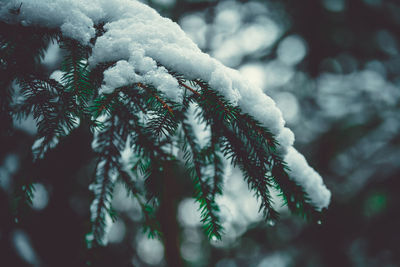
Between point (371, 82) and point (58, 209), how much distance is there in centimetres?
509

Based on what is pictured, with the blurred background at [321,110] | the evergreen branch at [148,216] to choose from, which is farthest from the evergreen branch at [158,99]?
the blurred background at [321,110]

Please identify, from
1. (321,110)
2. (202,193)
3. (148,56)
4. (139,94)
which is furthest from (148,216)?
(321,110)

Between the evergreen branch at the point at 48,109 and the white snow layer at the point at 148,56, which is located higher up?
the white snow layer at the point at 148,56

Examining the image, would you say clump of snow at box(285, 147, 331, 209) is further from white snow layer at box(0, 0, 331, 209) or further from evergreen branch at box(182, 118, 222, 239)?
evergreen branch at box(182, 118, 222, 239)

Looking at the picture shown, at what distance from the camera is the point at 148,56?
2.66 feet

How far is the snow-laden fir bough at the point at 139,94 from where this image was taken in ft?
2.48

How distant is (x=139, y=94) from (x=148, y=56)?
141 millimetres

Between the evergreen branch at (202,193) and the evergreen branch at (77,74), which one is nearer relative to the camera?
the evergreen branch at (77,74)

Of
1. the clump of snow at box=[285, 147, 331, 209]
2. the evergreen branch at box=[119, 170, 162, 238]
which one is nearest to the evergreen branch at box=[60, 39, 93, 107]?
the evergreen branch at box=[119, 170, 162, 238]

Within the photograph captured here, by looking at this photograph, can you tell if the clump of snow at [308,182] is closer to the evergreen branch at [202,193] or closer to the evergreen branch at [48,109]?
the evergreen branch at [202,193]

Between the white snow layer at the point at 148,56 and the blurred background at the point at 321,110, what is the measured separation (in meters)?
2.36

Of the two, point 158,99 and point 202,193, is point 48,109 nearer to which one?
point 158,99

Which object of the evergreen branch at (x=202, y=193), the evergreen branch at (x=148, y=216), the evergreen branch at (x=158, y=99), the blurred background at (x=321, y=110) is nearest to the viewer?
the evergreen branch at (x=158, y=99)

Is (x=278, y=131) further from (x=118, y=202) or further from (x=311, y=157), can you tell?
(x=118, y=202)
